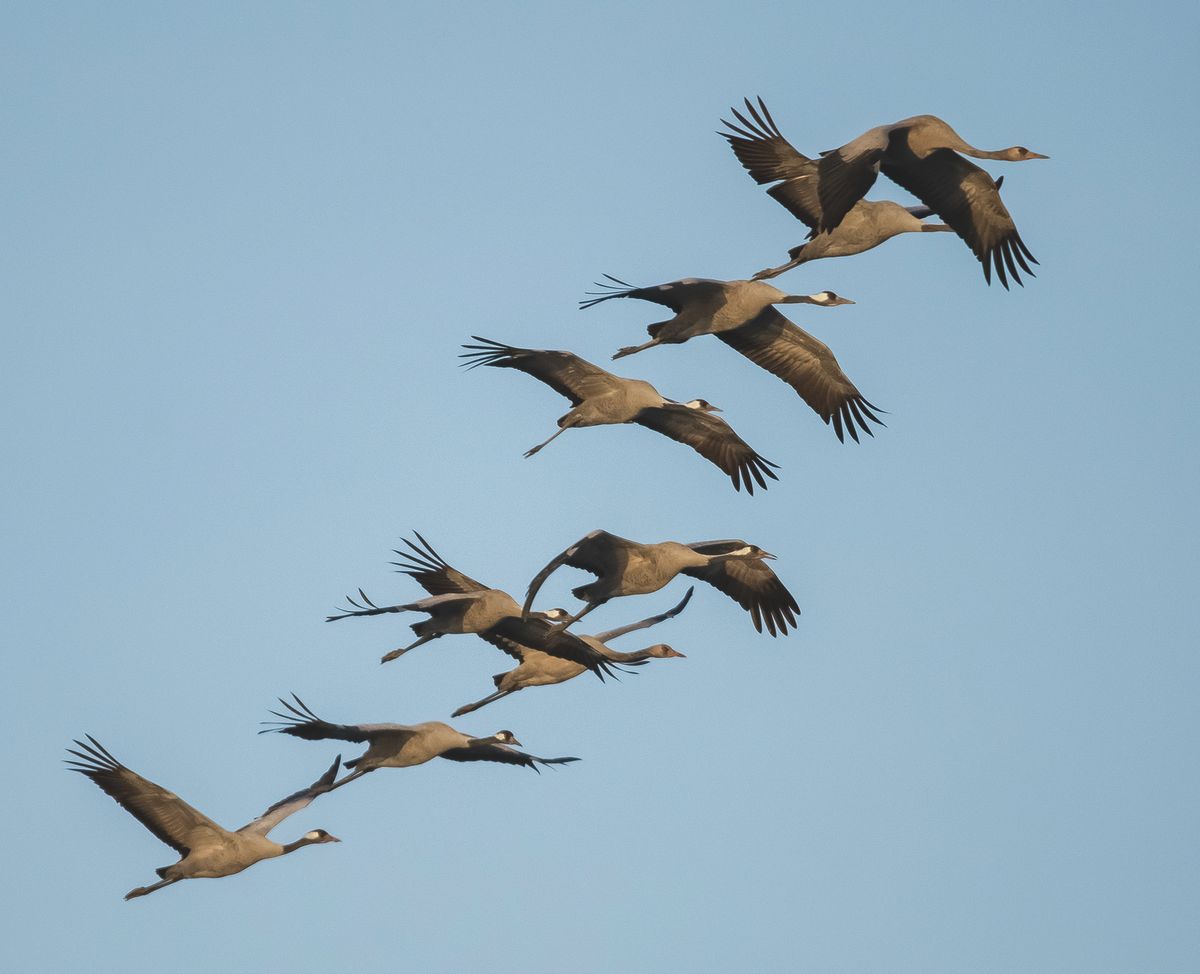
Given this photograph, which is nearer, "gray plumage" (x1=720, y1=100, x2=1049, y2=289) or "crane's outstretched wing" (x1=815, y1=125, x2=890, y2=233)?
"crane's outstretched wing" (x1=815, y1=125, x2=890, y2=233)

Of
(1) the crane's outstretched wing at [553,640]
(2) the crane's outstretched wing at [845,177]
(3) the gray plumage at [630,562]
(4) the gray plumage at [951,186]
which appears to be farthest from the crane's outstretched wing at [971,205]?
(1) the crane's outstretched wing at [553,640]

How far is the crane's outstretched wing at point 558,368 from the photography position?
2038 centimetres

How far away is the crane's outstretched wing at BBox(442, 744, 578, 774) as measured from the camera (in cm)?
2214

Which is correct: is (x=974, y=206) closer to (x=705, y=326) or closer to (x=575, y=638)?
(x=705, y=326)

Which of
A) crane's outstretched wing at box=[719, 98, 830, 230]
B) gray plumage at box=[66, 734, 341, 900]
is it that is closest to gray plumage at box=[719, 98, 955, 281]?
crane's outstretched wing at box=[719, 98, 830, 230]

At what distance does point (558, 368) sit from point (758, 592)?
13.7ft

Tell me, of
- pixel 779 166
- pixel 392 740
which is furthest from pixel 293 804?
pixel 779 166

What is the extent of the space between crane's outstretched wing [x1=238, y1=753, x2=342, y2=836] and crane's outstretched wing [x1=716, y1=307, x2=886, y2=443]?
230 inches

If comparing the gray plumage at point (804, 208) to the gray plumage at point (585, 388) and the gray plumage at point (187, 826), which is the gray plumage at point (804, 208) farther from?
the gray plumage at point (187, 826)

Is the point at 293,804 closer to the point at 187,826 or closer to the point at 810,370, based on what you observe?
the point at 187,826

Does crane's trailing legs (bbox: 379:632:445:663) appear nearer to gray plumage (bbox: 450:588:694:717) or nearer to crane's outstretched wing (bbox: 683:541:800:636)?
gray plumage (bbox: 450:588:694:717)

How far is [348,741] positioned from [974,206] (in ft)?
25.9

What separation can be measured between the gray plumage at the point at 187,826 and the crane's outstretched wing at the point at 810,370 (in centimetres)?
583

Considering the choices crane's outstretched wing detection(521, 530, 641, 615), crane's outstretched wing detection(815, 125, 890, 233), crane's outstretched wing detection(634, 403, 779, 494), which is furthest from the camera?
crane's outstretched wing detection(634, 403, 779, 494)
